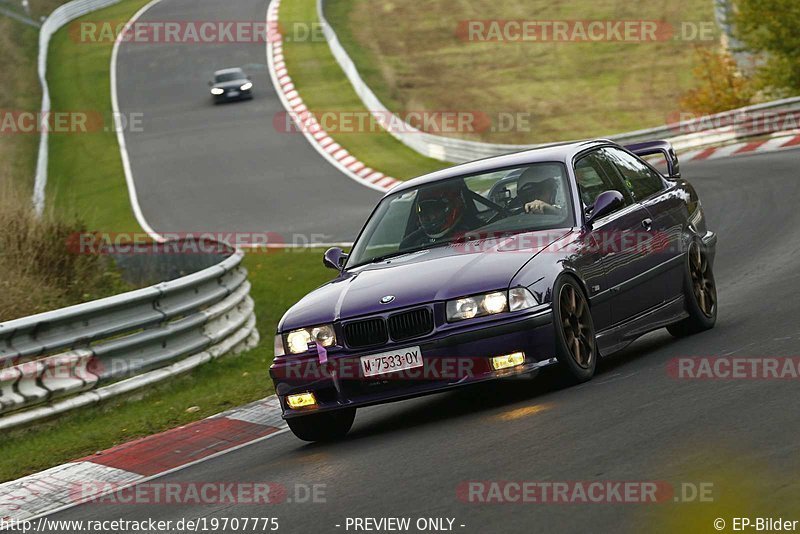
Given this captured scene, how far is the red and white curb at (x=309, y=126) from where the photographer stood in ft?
102

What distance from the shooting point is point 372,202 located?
89.6 ft

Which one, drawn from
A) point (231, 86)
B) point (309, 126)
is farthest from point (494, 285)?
point (231, 86)

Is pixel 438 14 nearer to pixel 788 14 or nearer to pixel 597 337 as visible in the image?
pixel 788 14

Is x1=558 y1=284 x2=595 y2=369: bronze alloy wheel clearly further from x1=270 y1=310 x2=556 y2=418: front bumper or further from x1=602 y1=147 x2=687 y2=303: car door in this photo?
x1=602 y1=147 x2=687 y2=303: car door

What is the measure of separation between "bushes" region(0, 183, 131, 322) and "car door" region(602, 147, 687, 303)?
619 centimetres

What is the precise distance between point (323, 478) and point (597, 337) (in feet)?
7.56

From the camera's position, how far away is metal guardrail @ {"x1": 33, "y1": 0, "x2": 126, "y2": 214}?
3643 centimetres

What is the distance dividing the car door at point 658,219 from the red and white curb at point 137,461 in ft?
9.10

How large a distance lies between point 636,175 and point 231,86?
3338 cm

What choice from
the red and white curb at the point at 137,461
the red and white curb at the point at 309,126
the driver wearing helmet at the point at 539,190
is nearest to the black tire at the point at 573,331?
the driver wearing helmet at the point at 539,190

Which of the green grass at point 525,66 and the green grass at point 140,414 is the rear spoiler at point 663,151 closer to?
the green grass at point 140,414

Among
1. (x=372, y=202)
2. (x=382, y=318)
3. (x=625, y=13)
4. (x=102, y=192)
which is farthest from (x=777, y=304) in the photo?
(x=625, y=13)

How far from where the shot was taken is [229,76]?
43.2 meters

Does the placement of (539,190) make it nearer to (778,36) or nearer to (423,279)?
(423,279)
